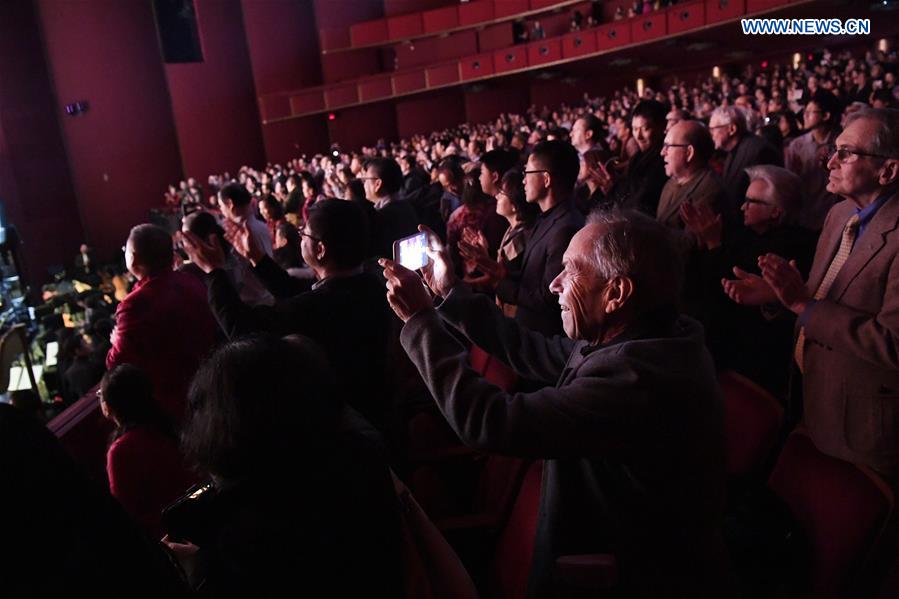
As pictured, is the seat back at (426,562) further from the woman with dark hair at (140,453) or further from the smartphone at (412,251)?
the woman with dark hair at (140,453)

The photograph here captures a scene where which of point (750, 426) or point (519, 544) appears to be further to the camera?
point (750, 426)

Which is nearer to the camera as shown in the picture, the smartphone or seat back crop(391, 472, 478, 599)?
seat back crop(391, 472, 478, 599)

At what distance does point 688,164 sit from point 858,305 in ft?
4.00

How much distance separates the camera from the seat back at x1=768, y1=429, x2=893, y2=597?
1.33 metres

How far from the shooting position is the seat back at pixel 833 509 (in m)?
1.33

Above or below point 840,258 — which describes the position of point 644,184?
above

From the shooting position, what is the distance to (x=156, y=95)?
53.8ft

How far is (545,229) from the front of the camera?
2.41 m

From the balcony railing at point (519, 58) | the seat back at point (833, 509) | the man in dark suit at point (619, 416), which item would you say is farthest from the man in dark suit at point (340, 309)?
the balcony railing at point (519, 58)

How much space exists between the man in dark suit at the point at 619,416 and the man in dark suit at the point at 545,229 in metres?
1.09

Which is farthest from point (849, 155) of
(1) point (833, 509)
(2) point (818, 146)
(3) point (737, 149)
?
(2) point (818, 146)

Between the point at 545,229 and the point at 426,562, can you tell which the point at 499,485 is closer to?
the point at 426,562

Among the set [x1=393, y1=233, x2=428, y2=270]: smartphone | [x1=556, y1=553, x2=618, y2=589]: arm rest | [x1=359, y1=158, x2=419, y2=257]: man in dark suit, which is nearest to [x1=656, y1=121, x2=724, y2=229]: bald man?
[x1=359, y1=158, x2=419, y2=257]: man in dark suit

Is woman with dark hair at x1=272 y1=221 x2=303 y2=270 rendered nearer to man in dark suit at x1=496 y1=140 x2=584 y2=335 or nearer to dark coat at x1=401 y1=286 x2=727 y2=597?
man in dark suit at x1=496 y1=140 x2=584 y2=335
